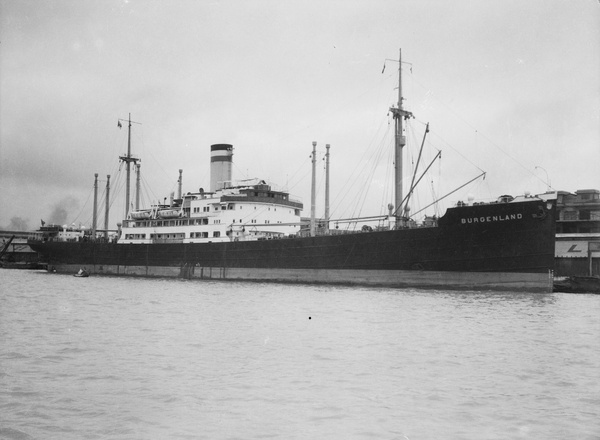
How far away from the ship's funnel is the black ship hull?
27.5 ft

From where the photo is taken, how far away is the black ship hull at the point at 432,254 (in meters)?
28.4

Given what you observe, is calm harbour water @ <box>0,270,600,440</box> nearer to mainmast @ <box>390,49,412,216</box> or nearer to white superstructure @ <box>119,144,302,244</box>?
mainmast @ <box>390,49,412,216</box>

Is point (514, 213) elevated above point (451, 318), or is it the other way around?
point (514, 213)

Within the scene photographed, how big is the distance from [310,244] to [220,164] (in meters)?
15.9

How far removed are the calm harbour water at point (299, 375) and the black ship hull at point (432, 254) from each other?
32.8ft

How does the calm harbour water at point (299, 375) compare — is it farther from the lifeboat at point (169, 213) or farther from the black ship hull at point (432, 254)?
the lifeboat at point (169, 213)

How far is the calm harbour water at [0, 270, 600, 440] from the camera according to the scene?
7461mm

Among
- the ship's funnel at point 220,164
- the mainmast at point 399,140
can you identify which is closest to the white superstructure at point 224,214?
the ship's funnel at point 220,164

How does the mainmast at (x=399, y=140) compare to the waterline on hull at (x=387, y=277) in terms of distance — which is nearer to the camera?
the waterline on hull at (x=387, y=277)

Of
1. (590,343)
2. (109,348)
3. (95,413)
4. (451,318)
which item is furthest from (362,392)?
(451,318)

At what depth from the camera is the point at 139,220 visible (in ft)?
173

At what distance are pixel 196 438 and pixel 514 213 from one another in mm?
24754

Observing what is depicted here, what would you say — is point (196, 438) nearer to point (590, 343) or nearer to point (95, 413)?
point (95, 413)

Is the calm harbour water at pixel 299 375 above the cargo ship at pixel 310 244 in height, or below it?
below
